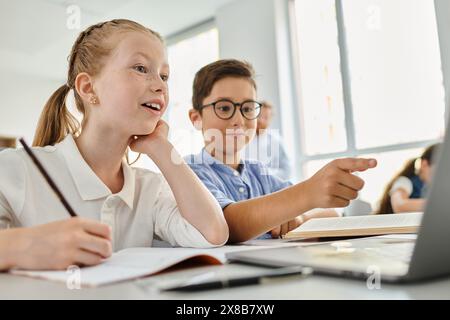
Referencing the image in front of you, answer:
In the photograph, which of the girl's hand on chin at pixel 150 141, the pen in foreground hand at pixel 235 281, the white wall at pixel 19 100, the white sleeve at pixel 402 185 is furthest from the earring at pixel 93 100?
the white wall at pixel 19 100

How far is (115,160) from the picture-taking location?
3.16ft

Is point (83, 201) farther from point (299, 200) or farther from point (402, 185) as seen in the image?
point (402, 185)

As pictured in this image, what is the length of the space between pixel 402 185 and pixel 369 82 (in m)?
1.12

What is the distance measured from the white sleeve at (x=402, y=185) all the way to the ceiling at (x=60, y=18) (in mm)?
2290

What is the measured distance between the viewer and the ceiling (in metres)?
3.50

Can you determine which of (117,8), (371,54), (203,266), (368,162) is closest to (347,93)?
(371,54)

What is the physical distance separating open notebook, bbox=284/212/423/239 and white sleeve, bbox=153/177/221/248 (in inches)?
7.4

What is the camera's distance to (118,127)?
0.94 m

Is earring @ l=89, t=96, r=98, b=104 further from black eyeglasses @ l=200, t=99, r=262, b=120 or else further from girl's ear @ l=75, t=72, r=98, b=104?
black eyeglasses @ l=200, t=99, r=262, b=120

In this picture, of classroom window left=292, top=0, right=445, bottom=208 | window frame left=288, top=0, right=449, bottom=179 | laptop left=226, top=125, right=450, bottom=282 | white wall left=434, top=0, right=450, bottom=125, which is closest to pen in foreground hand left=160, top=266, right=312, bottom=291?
laptop left=226, top=125, right=450, bottom=282

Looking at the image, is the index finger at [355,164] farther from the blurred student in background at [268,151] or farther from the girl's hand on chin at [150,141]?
the blurred student in background at [268,151]

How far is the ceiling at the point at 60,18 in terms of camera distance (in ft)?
11.5

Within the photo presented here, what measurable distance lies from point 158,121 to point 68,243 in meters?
0.55
